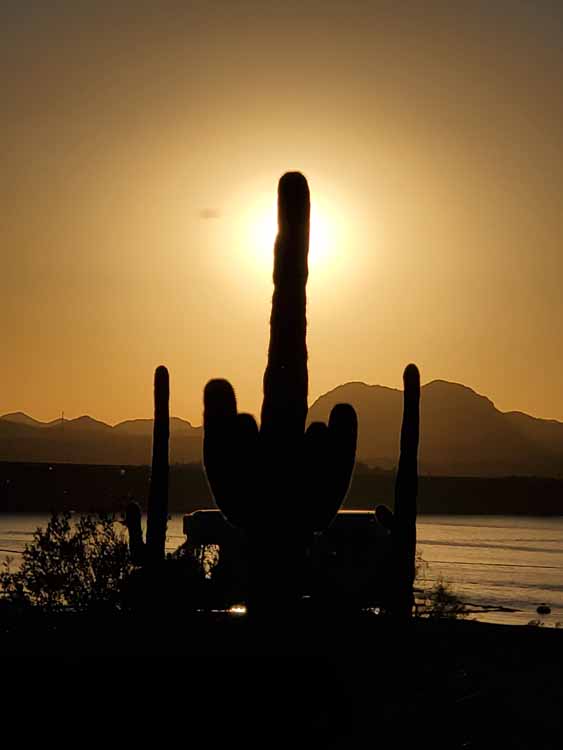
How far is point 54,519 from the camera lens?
22.5m

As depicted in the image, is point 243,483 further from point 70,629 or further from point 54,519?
point 54,519

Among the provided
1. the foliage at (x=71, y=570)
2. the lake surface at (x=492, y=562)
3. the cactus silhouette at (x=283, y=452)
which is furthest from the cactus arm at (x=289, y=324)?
the lake surface at (x=492, y=562)

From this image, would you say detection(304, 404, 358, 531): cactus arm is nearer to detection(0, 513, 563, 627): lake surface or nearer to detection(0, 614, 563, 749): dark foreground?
detection(0, 614, 563, 749): dark foreground

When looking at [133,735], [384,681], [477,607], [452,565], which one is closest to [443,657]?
[384,681]

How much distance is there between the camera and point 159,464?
21703 mm

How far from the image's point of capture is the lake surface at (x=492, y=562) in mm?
72938

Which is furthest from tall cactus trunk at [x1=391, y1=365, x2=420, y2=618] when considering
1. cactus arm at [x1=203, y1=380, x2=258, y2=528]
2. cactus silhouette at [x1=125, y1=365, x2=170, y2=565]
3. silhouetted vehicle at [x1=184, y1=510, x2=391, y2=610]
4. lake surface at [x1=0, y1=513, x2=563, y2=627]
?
lake surface at [x1=0, y1=513, x2=563, y2=627]

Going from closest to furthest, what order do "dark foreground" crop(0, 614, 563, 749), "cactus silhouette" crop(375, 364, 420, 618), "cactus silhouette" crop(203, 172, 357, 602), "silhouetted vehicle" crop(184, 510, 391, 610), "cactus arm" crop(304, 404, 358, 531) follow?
"dark foreground" crop(0, 614, 563, 749) < "cactus silhouette" crop(203, 172, 357, 602) < "cactus arm" crop(304, 404, 358, 531) < "cactus silhouette" crop(375, 364, 420, 618) < "silhouetted vehicle" crop(184, 510, 391, 610)

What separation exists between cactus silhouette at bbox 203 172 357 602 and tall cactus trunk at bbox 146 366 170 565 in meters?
7.58

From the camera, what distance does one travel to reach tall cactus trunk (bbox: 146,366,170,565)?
2167 cm

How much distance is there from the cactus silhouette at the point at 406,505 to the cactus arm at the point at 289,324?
266 inches

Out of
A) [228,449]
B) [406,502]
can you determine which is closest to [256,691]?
[228,449]

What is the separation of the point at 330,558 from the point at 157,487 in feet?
32.2

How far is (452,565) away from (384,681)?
305ft
